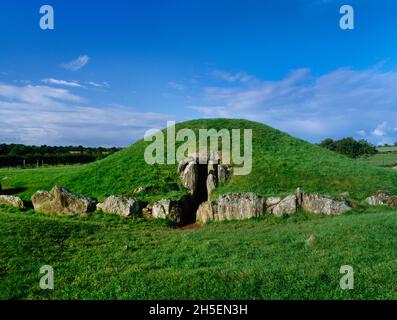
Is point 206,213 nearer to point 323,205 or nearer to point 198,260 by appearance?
point 323,205

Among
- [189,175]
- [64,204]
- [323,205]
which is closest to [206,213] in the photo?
[189,175]

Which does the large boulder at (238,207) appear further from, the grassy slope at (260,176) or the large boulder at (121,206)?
the large boulder at (121,206)

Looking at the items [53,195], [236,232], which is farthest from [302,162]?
[53,195]

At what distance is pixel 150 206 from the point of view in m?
28.1

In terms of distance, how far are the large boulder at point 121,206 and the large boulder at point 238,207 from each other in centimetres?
637

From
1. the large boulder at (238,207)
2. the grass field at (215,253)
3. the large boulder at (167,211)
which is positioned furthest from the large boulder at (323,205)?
the large boulder at (167,211)

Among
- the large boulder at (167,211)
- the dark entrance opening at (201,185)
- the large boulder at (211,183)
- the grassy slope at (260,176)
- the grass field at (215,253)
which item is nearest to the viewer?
the grass field at (215,253)

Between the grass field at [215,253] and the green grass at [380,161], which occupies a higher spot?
the green grass at [380,161]

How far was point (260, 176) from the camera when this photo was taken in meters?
33.1

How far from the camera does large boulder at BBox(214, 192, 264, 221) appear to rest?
26.5 meters

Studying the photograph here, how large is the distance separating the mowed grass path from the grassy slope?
890 centimetres

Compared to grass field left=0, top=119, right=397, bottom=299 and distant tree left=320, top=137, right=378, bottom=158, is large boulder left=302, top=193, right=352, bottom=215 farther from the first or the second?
distant tree left=320, top=137, right=378, bottom=158

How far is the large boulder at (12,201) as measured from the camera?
30.0 meters
